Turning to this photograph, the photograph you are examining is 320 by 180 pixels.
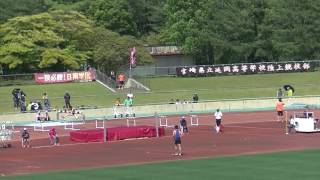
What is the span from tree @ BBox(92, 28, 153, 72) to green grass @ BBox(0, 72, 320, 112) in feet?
12.8

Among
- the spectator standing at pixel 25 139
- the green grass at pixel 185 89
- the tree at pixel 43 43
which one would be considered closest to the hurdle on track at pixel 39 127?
A: the spectator standing at pixel 25 139

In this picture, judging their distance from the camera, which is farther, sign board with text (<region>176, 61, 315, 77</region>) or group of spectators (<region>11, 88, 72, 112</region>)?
sign board with text (<region>176, 61, 315, 77</region>)

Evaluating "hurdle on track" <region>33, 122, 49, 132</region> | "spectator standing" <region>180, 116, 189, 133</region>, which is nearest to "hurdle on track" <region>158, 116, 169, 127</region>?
"spectator standing" <region>180, 116, 189, 133</region>

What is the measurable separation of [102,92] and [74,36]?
1643cm

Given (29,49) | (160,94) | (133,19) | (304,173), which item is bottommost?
(304,173)

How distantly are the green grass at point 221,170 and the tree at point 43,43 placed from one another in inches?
1950

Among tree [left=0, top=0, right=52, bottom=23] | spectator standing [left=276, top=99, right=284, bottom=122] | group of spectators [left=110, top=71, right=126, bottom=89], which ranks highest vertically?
tree [left=0, top=0, right=52, bottom=23]

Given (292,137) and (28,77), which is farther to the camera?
(28,77)

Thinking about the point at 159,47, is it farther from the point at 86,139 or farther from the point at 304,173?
the point at 304,173

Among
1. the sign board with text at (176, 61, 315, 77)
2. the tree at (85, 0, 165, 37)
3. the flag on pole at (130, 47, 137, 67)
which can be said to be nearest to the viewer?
the flag on pole at (130, 47, 137, 67)

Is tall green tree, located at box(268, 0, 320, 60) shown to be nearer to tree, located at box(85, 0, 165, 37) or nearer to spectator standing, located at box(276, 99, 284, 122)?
tree, located at box(85, 0, 165, 37)

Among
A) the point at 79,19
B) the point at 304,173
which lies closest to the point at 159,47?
the point at 79,19

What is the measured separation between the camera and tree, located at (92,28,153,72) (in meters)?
81.1

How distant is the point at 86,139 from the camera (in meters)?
42.9
